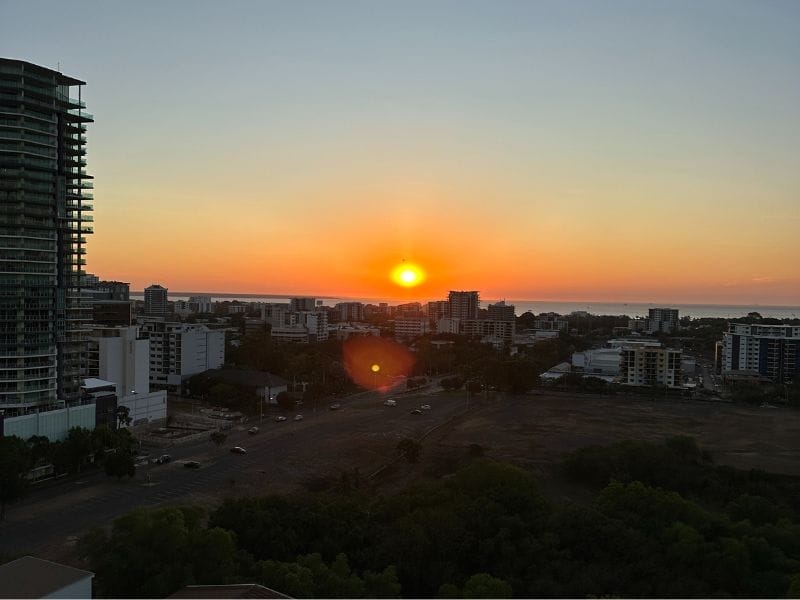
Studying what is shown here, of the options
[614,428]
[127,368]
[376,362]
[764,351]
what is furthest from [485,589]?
[764,351]

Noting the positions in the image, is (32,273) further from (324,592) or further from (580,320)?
(580,320)

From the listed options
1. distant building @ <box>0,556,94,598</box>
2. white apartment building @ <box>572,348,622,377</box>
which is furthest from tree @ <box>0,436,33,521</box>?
white apartment building @ <box>572,348,622,377</box>

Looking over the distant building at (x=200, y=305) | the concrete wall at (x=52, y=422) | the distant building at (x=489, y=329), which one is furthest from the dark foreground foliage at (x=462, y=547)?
the distant building at (x=200, y=305)

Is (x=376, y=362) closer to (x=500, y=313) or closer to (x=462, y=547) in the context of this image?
(x=500, y=313)

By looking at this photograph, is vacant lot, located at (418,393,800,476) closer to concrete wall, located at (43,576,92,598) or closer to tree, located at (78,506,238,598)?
tree, located at (78,506,238,598)

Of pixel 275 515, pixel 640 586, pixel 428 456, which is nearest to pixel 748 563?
pixel 640 586
